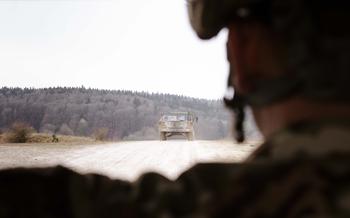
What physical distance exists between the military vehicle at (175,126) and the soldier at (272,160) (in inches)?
1232

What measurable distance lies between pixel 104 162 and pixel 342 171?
37.1 ft

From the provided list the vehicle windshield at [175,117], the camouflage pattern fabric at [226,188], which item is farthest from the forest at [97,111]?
the camouflage pattern fabric at [226,188]

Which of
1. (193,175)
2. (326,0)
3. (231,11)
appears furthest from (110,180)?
(326,0)

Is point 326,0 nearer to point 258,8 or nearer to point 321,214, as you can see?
point 258,8

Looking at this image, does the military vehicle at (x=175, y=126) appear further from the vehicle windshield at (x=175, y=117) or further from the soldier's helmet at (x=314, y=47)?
the soldier's helmet at (x=314, y=47)

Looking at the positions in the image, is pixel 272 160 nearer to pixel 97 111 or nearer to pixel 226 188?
pixel 226 188

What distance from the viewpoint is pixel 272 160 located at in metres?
0.86

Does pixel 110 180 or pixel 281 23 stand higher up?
pixel 281 23

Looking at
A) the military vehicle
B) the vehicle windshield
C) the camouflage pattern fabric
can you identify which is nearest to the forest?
the vehicle windshield

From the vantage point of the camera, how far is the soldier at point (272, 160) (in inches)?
32.5

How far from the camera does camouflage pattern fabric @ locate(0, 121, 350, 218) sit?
32.7 inches

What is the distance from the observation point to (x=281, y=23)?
2.80 feet

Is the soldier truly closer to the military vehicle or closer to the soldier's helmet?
the soldier's helmet

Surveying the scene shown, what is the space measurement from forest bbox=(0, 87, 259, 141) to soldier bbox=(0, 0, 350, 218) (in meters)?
73.8
